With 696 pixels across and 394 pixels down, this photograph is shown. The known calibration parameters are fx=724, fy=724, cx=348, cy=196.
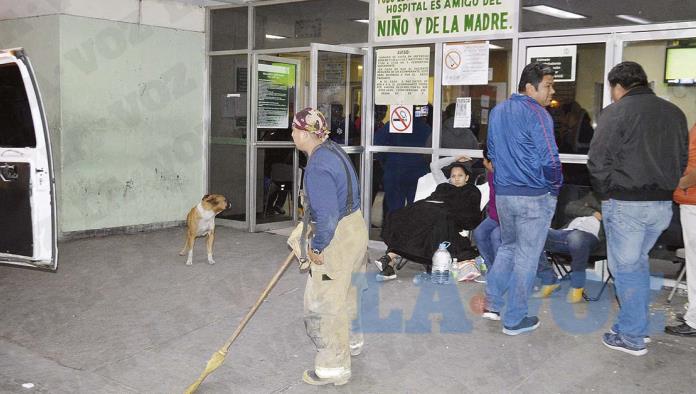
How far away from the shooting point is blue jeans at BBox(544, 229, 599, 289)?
5824 millimetres

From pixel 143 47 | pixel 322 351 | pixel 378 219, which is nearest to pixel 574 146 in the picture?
pixel 378 219

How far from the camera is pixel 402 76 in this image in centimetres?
789

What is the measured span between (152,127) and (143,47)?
3.21 ft

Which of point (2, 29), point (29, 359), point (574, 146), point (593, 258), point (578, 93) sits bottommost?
point (29, 359)

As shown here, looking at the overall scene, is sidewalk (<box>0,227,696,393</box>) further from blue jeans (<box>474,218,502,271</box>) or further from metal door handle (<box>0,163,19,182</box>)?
metal door handle (<box>0,163,19,182</box>)

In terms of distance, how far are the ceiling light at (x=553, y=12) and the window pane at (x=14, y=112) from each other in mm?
4609

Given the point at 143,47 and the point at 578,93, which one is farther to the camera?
the point at 143,47

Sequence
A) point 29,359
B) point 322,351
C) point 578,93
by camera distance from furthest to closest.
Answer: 1. point 578,93
2. point 29,359
3. point 322,351

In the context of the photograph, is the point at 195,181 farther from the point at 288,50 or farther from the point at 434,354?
the point at 434,354

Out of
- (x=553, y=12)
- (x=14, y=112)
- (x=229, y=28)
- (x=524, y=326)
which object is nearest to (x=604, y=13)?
(x=553, y=12)

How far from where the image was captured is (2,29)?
8688 millimetres

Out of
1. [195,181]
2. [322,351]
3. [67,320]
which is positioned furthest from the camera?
[195,181]

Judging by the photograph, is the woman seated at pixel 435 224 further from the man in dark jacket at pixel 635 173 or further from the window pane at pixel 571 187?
the man in dark jacket at pixel 635 173

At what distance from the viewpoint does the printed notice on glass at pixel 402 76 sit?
7734mm
